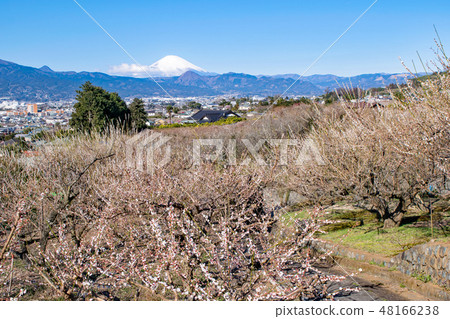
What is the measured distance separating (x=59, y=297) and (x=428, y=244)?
7.00 m

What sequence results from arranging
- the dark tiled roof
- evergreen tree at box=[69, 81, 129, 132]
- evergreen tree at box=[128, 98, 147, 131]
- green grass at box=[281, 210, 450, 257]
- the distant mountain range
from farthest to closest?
the dark tiled roof → the distant mountain range → evergreen tree at box=[128, 98, 147, 131] → evergreen tree at box=[69, 81, 129, 132] → green grass at box=[281, 210, 450, 257]

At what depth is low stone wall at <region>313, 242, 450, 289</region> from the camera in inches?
266

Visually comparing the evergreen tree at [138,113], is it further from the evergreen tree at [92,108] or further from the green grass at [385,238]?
the green grass at [385,238]

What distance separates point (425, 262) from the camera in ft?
23.7

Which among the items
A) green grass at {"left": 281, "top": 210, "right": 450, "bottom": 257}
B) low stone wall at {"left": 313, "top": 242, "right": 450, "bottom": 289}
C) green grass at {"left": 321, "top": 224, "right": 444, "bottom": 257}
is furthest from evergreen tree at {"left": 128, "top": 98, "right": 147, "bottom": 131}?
low stone wall at {"left": 313, "top": 242, "right": 450, "bottom": 289}

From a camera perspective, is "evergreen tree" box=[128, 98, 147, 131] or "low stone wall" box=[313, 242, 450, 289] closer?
"low stone wall" box=[313, 242, 450, 289]

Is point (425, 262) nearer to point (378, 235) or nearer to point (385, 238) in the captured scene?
point (385, 238)

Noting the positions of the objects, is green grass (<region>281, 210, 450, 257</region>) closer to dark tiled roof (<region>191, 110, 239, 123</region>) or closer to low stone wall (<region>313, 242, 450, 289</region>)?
low stone wall (<region>313, 242, 450, 289</region>)

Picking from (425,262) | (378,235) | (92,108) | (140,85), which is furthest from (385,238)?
(140,85)

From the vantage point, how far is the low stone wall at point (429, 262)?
6.73 metres

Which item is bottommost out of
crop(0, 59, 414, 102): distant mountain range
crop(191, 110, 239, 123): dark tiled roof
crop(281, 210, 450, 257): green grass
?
crop(281, 210, 450, 257): green grass

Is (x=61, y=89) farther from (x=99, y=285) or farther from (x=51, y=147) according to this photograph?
(x=99, y=285)
